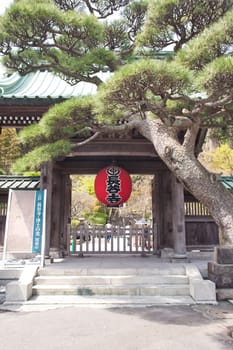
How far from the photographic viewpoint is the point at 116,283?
19.1ft

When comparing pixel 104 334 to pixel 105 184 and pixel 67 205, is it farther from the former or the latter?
pixel 67 205

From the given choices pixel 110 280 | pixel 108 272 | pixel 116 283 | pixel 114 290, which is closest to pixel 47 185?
pixel 108 272

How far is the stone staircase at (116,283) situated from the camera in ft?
18.1

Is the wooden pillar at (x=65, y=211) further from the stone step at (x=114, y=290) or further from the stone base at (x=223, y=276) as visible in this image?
the stone base at (x=223, y=276)

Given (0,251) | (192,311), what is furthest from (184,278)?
(0,251)

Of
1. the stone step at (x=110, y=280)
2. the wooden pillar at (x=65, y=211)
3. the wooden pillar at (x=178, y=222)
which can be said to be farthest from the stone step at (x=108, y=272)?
the wooden pillar at (x=65, y=211)

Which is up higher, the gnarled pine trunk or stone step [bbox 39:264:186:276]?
the gnarled pine trunk

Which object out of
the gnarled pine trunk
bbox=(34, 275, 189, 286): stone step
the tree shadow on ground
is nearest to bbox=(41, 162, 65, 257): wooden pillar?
bbox=(34, 275, 189, 286): stone step

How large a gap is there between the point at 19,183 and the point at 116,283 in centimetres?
470

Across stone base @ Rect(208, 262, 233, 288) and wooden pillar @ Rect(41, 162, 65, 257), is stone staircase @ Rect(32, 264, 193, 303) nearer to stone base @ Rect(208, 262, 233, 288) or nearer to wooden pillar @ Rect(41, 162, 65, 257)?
stone base @ Rect(208, 262, 233, 288)

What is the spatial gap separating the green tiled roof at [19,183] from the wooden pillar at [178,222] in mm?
4028

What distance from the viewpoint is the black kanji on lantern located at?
7.40 metres

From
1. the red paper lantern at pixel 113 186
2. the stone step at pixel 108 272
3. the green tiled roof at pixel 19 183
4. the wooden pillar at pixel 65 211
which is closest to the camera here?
the stone step at pixel 108 272

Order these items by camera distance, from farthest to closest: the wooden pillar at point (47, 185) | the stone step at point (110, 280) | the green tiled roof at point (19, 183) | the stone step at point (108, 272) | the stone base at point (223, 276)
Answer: the green tiled roof at point (19, 183), the wooden pillar at point (47, 185), the stone step at point (108, 272), the stone step at point (110, 280), the stone base at point (223, 276)
